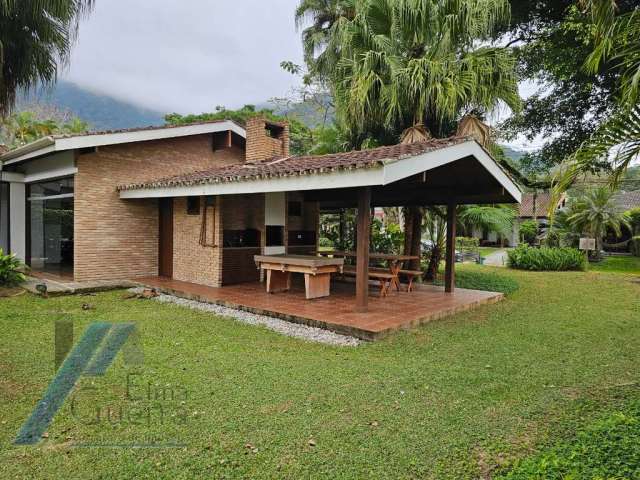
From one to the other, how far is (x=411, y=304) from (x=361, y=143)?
5849 mm

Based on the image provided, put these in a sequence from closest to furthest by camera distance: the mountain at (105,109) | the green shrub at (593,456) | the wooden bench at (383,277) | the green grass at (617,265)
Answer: the green shrub at (593,456) → the wooden bench at (383,277) → the green grass at (617,265) → the mountain at (105,109)

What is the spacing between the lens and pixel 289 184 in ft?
23.4

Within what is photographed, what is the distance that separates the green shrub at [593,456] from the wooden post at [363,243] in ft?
13.3

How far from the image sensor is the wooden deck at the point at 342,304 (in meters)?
6.52

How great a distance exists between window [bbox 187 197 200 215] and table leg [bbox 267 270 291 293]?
261 cm

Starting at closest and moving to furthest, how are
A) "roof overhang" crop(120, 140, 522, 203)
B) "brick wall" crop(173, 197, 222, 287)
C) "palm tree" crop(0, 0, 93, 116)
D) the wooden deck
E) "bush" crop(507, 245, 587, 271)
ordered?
"roof overhang" crop(120, 140, 522, 203), the wooden deck, "palm tree" crop(0, 0, 93, 116), "brick wall" crop(173, 197, 222, 287), "bush" crop(507, 245, 587, 271)

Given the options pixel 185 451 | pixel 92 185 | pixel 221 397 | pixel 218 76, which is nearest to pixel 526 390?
pixel 221 397

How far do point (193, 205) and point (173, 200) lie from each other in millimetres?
1057

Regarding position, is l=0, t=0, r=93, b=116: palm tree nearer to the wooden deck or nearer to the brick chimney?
the brick chimney

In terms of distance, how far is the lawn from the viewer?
9.48 feet

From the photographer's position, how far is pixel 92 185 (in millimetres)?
10203

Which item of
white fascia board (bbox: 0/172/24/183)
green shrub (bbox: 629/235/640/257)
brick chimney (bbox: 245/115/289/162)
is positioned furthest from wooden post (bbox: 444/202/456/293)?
green shrub (bbox: 629/235/640/257)

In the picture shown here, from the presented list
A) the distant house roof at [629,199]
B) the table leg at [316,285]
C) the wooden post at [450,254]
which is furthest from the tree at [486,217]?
the distant house roof at [629,199]

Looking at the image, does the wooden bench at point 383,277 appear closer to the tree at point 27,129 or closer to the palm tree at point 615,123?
the palm tree at point 615,123
